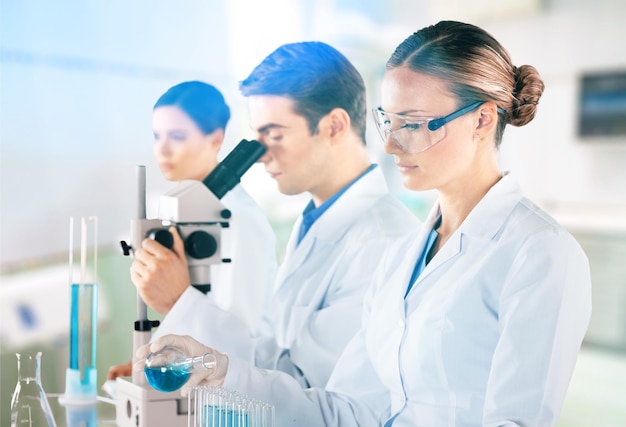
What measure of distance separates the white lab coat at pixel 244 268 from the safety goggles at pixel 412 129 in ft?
1.73

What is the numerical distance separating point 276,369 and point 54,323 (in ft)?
2.99

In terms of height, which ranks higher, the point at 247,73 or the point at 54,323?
the point at 247,73

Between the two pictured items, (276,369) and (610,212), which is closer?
(610,212)

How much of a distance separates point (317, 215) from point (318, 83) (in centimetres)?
33

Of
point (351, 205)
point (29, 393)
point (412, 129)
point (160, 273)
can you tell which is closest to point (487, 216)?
point (412, 129)

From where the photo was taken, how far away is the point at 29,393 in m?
1.83

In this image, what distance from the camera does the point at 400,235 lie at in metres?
1.90

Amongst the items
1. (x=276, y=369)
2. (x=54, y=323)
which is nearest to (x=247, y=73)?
(x=276, y=369)

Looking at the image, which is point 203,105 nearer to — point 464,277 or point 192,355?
point 192,355

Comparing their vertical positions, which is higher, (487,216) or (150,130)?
(150,130)

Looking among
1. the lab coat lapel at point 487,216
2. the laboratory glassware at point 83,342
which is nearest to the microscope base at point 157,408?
the laboratory glassware at point 83,342

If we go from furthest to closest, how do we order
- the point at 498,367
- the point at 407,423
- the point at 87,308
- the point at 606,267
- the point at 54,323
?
1. the point at 54,323
2. the point at 87,308
3. the point at 606,267
4. the point at 407,423
5. the point at 498,367

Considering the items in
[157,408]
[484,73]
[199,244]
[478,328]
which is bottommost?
[157,408]

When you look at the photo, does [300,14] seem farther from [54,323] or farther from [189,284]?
[54,323]
